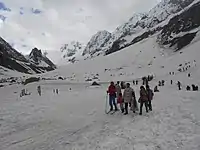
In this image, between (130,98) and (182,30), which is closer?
(130,98)

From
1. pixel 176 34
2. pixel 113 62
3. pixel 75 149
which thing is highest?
pixel 176 34

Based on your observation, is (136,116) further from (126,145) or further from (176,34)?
(176,34)

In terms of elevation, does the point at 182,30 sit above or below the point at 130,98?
above

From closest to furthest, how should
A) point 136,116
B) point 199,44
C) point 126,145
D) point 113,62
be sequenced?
point 126,145 → point 136,116 → point 199,44 → point 113,62

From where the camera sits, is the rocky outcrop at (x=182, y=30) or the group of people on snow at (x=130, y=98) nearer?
the group of people on snow at (x=130, y=98)

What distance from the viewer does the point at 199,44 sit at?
89000 mm

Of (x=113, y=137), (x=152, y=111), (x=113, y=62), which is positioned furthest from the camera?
(x=113, y=62)

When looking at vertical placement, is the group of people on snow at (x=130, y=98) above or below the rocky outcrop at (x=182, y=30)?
below

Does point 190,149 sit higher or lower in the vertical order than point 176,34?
lower

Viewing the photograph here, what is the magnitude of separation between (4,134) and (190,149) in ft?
24.6

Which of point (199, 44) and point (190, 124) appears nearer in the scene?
point (190, 124)

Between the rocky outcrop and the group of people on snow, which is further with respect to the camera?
the rocky outcrop

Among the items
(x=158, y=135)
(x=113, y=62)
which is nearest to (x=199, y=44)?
(x=113, y=62)

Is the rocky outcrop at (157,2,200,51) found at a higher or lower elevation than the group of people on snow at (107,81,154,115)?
higher
